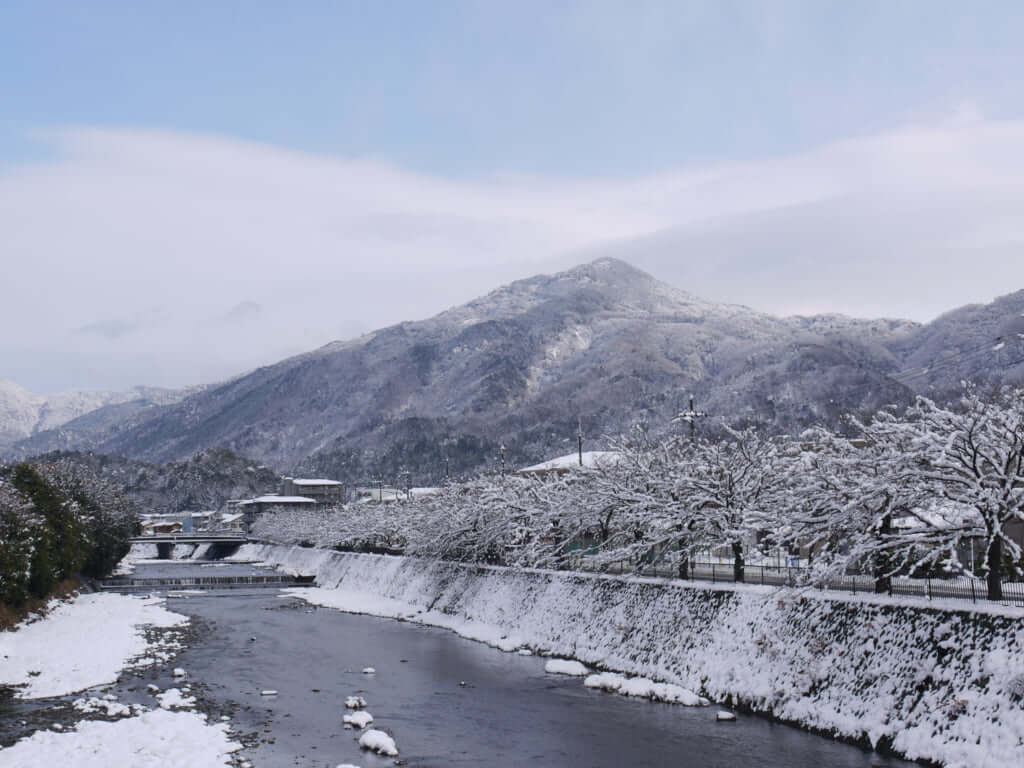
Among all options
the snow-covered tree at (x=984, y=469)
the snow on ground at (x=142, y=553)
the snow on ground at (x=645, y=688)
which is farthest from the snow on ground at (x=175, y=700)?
the snow on ground at (x=142, y=553)

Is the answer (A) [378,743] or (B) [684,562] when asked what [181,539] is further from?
(A) [378,743]

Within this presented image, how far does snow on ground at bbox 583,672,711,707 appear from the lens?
119ft

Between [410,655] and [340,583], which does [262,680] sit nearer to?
[410,655]

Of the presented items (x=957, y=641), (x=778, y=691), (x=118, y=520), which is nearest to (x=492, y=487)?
(x=778, y=691)

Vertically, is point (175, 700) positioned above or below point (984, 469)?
below

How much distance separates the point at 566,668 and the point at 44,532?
38.4 metres

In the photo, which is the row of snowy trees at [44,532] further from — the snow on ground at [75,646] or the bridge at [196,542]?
the bridge at [196,542]

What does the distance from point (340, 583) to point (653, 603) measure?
61.2 metres

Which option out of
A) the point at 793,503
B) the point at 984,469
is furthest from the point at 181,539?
the point at 984,469

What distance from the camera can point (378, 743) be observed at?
98.2 feet

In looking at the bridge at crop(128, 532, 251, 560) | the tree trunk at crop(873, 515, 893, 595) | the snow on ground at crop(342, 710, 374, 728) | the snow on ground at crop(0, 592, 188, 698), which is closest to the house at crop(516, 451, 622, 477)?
the tree trunk at crop(873, 515, 893, 595)

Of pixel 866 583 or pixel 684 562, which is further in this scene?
pixel 684 562

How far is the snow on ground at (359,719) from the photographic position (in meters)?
33.3

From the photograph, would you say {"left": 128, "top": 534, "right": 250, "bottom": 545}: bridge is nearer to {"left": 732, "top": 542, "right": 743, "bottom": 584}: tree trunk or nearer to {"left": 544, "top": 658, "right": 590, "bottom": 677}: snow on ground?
{"left": 544, "top": 658, "right": 590, "bottom": 677}: snow on ground
